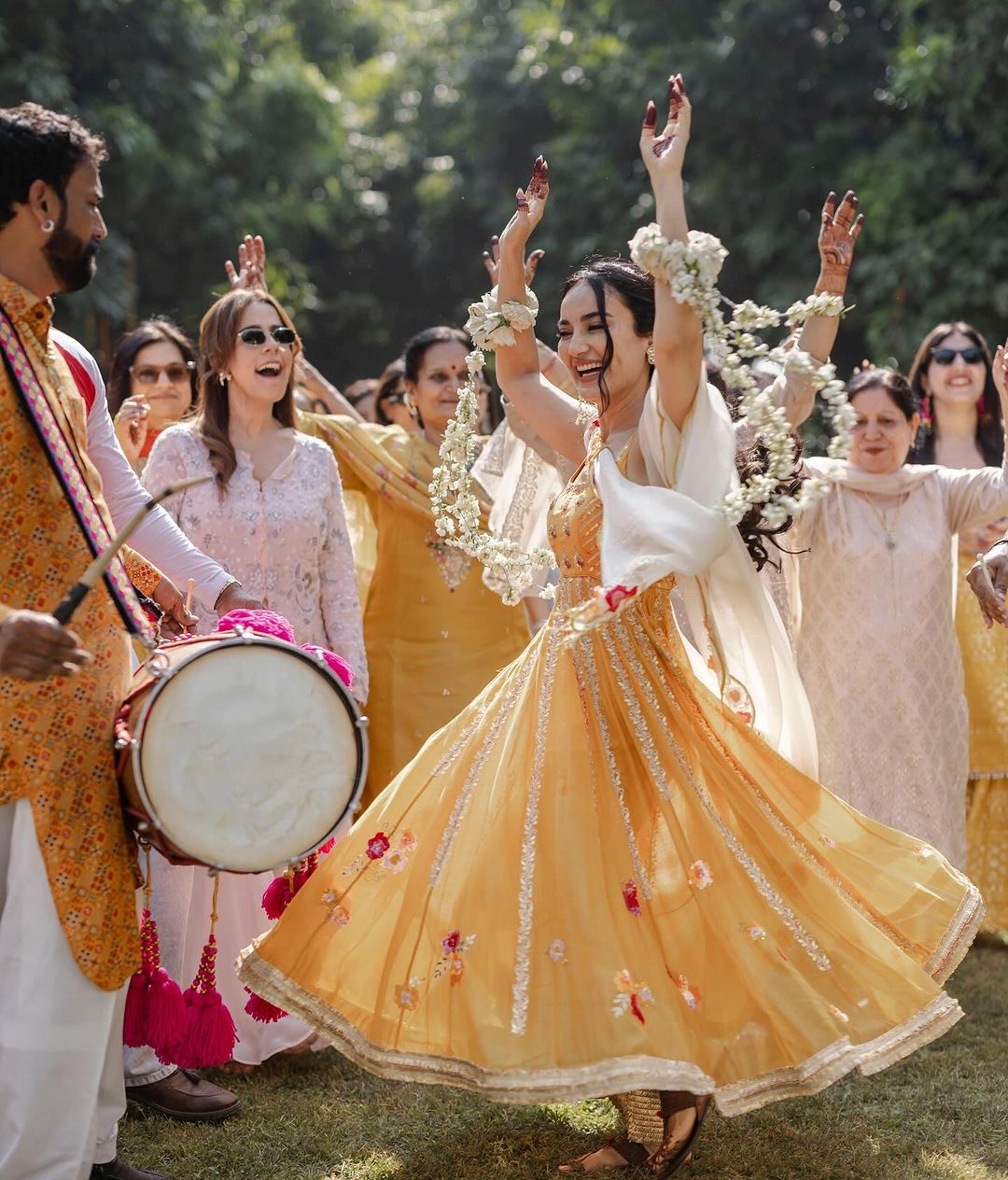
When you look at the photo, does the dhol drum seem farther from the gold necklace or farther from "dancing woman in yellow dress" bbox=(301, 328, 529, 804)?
the gold necklace

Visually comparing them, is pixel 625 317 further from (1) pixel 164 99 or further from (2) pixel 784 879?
(1) pixel 164 99

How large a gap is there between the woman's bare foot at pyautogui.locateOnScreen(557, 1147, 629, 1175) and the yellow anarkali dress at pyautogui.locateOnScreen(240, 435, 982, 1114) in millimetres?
473

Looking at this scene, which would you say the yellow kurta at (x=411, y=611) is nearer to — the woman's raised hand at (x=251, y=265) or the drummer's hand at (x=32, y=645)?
the woman's raised hand at (x=251, y=265)

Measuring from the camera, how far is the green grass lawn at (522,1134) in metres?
3.73

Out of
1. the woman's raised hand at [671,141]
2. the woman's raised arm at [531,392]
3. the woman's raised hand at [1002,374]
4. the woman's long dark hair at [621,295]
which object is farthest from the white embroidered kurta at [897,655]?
the woman's raised hand at [671,141]

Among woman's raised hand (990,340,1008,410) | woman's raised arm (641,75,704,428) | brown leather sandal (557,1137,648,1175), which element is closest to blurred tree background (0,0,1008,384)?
woman's raised hand (990,340,1008,410)

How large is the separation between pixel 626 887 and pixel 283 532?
1895mm

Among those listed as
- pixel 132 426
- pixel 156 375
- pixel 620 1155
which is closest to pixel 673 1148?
pixel 620 1155

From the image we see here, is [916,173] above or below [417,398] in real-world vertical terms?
above

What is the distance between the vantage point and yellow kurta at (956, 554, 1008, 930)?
6426mm

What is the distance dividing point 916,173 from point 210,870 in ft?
39.1

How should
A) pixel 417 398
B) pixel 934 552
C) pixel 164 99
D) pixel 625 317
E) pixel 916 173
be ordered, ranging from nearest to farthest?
pixel 625 317
pixel 934 552
pixel 417 398
pixel 916 173
pixel 164 99

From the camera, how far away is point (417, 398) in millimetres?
6344

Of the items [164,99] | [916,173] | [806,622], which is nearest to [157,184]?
[164,99]
